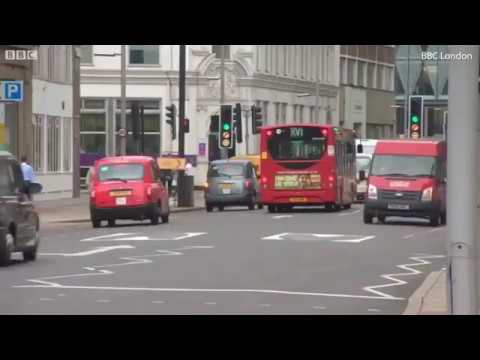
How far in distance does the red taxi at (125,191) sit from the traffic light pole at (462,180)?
78.5ft

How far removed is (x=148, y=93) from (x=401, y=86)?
20926mm

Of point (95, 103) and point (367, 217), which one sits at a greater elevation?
point (95, 103)

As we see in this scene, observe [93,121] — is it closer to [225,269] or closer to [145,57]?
[145,57]

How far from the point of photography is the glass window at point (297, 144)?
1811 inches

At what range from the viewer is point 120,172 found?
36375 millimetres

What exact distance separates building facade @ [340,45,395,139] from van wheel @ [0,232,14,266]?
224 feet

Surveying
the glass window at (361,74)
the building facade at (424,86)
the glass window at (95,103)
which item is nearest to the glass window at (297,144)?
the building facade at (424,86)

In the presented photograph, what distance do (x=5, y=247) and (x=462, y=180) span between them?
12.6m

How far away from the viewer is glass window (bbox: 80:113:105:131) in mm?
77938

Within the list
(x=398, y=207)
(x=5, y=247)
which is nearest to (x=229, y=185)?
(x=398, y=207)
